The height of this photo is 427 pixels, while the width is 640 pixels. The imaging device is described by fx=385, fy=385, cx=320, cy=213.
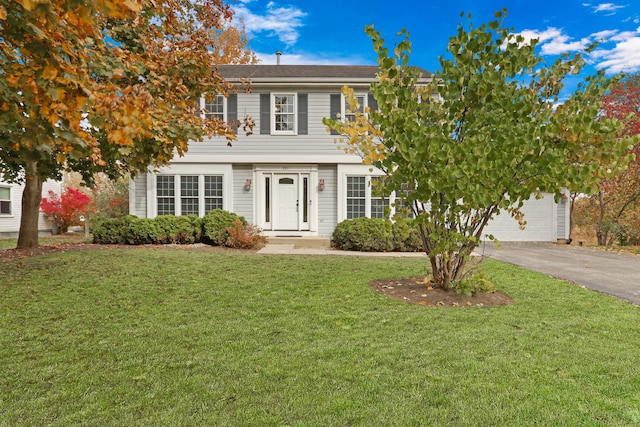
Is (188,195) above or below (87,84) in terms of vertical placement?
below

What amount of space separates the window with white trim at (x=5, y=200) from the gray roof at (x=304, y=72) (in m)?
11.4

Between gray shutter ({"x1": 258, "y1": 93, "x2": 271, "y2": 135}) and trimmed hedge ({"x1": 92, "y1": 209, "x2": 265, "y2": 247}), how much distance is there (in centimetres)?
371

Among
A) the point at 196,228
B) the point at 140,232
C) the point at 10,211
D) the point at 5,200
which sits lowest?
the point at 140,232

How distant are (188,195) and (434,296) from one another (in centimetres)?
1095

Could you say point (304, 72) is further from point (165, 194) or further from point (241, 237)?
point (241, 237)

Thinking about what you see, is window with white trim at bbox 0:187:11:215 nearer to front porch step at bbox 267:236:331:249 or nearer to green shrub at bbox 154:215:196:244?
green shrub at bbox 154:215:196:244

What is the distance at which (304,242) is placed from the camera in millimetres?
12766

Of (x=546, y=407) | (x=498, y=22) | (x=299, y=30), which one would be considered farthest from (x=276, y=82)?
(x=546, y=407)

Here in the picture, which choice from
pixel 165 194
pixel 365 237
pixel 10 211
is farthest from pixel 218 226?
pixel 10 211

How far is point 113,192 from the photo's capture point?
18688 millimetres

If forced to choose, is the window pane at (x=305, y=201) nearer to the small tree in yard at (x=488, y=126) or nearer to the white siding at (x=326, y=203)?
the white siding at (x=326, y=203)

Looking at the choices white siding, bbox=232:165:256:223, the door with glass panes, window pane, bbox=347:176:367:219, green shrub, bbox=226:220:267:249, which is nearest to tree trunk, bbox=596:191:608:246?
window pane, bbox=347:176:367:219

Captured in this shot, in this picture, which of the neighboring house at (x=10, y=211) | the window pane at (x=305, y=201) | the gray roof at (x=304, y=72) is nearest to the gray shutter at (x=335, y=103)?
the gray roof at (x=304, y=72)

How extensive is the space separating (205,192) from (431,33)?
1142 centimetres
